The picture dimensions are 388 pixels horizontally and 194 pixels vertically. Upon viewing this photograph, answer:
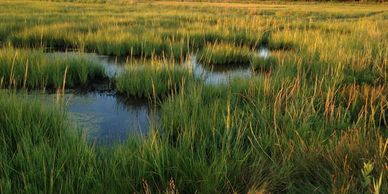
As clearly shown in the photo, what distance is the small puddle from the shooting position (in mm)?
3166

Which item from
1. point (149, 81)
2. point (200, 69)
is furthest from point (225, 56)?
point (149, 81)

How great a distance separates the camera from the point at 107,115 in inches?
147

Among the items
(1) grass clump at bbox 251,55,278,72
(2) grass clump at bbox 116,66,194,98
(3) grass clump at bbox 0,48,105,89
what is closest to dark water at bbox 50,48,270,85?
(1) grass clump at bbox 251,55,278,72

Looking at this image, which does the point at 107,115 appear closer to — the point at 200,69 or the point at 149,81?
the point at 149,81

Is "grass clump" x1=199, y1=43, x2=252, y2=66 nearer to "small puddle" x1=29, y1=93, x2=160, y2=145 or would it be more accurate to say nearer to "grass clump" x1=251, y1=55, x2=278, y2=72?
"grass clump" x1=251, y1=55, x2=278, y2=72

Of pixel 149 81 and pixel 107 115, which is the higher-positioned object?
pixel 149 81

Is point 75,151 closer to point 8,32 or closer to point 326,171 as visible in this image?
point 326,171

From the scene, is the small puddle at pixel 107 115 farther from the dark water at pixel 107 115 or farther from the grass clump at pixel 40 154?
the grass clump at pixel 40 154

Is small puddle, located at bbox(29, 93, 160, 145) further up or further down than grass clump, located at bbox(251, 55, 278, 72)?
further down

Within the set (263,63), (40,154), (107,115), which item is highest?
(263,63)

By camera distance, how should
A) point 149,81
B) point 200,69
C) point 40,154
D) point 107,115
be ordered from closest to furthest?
point 40,154
point 107,115
point 149,81
point 200,69

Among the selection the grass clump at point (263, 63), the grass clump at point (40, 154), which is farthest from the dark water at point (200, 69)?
the grass clump at point (40, 154)

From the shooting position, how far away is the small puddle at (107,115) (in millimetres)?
3166

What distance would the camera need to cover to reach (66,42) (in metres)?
7.79
